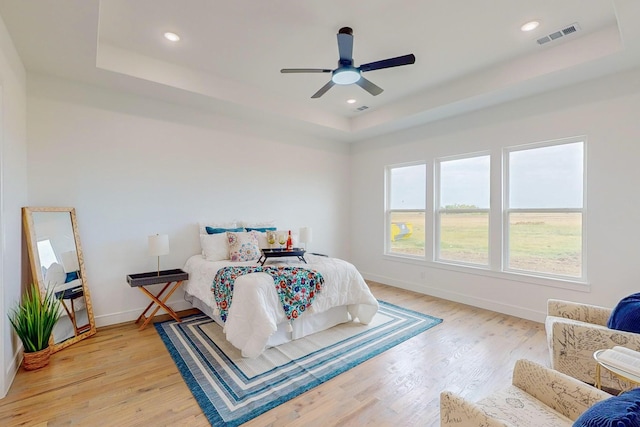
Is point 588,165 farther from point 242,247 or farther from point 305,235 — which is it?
point 242,247

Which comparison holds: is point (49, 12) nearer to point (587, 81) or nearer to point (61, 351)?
point (61, 351)

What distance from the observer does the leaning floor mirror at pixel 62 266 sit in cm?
283

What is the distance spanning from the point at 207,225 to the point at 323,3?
3086 millimetres

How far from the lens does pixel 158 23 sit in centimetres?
271

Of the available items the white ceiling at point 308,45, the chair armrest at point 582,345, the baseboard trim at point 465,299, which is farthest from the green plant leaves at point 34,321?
the baseboard trim at point 465,299

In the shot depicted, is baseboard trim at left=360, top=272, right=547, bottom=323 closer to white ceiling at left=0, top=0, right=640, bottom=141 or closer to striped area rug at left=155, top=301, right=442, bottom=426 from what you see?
striped area rug at left=155, top=301, right=442, bottom=426

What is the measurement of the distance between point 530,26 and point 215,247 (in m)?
4.14

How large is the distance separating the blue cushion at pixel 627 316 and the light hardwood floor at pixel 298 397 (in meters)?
0.83

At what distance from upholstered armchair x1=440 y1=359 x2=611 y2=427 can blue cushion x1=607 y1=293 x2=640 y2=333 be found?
3.58ft

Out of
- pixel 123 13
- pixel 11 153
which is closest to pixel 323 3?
pixel 123 13

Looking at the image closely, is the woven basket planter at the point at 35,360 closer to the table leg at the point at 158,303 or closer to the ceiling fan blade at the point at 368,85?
the table leg at the point at 158,303

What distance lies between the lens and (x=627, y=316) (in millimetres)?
2004

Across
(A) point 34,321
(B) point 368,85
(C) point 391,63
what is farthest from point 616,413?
(A) point 34,321

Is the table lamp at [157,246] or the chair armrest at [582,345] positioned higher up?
the table lamp at [157,246]
